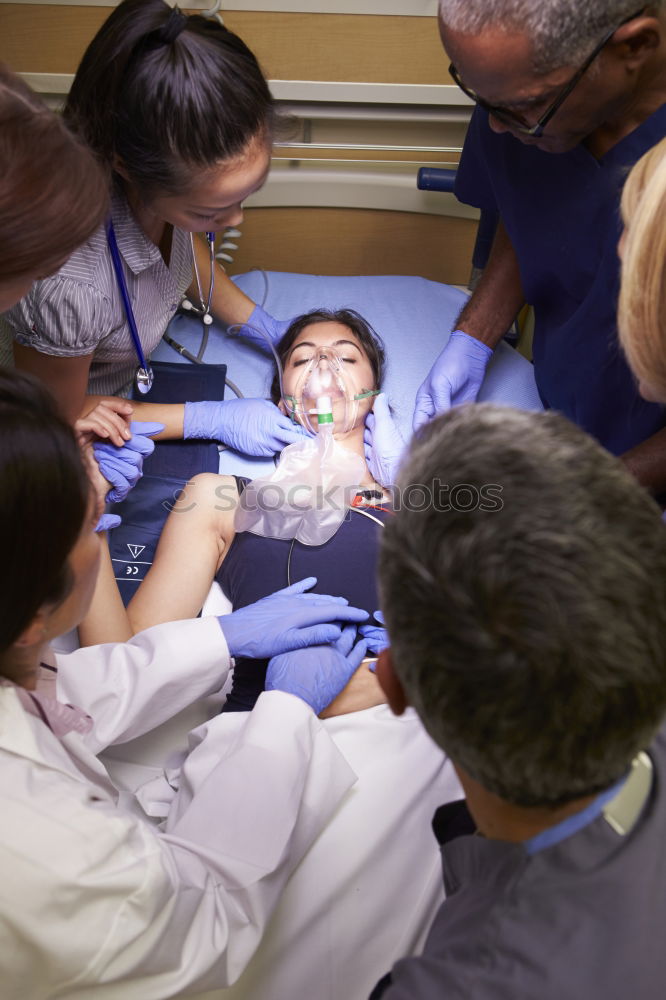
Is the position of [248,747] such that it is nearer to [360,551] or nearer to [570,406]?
[360,551]

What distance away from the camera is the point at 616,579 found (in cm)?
64

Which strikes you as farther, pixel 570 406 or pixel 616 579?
pixel 570 406

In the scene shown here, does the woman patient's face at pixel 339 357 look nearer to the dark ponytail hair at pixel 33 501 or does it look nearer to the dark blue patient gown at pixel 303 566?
→ the dark blue patient gown at pixel 303 566

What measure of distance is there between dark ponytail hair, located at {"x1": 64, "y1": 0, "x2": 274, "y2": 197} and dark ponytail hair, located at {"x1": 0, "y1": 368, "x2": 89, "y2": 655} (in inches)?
27.5

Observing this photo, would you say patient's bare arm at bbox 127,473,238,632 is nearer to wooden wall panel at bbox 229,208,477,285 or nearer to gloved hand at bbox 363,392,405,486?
gloved hand at bbox 363,392,405,486

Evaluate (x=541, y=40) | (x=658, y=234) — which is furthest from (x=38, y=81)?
(x=658, y=234)

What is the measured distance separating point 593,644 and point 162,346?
6.70 ft

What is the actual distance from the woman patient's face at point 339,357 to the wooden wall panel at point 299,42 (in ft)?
2.53

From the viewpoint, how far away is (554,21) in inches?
45.9

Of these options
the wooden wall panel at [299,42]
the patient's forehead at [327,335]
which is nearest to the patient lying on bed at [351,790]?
the patient's forehead at [327,335]

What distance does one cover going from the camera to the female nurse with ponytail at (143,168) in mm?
1394

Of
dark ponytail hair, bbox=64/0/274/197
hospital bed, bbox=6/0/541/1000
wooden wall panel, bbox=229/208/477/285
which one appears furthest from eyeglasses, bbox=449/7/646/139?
wooden wall panel, bbox=229/208/477/285

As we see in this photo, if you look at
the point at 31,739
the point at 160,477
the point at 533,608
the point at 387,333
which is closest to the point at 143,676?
the point at 31,739

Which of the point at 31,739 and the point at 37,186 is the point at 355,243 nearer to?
the point at 37,186
